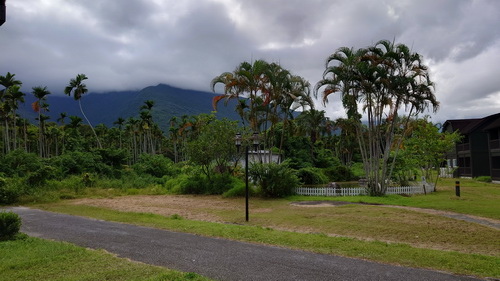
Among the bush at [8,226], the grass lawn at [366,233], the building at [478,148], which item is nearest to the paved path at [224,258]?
the grass lawn at [366,233]

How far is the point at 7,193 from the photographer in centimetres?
1981

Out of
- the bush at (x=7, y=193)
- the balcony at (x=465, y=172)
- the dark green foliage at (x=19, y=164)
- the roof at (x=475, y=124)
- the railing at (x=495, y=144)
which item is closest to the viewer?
the bush at (x=7, y=193)

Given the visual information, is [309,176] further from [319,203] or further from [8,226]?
[8,226]

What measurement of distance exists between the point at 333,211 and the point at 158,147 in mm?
87322

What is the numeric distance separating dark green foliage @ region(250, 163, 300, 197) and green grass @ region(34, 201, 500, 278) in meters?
8.89

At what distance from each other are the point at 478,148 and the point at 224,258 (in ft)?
140


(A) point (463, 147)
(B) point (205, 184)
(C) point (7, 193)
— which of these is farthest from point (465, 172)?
(C) point (7, 193)

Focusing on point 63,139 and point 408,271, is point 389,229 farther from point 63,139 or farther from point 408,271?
point 63,139

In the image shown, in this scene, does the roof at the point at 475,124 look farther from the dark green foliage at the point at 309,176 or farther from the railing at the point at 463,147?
the dark green foliage at the point at 309,176

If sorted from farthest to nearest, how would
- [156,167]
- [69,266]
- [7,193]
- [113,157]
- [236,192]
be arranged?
[156,167] → [113,157] → [236,192] → [7,193] → [69,266]

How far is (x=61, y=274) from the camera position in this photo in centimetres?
619

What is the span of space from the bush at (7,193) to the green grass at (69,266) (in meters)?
13.9

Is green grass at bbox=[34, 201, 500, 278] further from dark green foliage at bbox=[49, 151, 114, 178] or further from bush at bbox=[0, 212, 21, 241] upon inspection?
dark green foliage at bbox=[49, 151, 114, 178]

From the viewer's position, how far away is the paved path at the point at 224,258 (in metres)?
6.38
